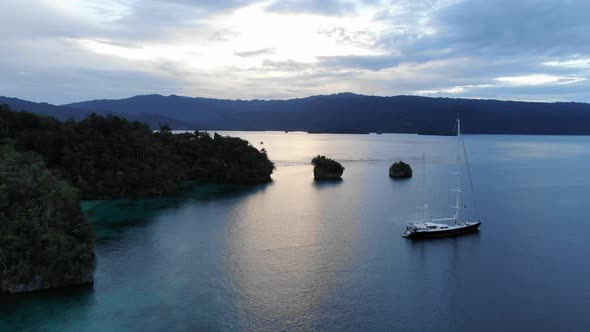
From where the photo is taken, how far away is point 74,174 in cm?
7750

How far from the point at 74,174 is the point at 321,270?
5698 centimetres

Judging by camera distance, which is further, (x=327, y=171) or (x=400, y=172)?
(x=400, y=172)

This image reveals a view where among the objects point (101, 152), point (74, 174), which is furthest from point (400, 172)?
point (74, 174)

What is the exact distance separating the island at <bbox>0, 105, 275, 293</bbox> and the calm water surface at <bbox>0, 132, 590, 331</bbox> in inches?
113

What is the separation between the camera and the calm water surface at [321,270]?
106 ft

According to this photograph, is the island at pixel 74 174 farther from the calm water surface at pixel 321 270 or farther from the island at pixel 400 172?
the island at pixel 400 172

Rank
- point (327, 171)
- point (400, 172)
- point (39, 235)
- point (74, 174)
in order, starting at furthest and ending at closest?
point (400, 172) < point (327, 171) < point (74, 174) < point (39, 235)

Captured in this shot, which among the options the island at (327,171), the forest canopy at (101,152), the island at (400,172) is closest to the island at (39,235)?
the forest canopy at (101,152)

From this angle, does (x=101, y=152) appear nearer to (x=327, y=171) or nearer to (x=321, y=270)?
(x=327, y=171)

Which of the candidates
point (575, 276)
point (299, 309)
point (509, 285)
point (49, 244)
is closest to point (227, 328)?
point (299, 309)

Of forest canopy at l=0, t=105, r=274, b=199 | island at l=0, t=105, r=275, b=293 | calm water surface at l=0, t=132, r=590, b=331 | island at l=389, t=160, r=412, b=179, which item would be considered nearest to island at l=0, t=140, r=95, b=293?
island at l=0, t=105, r=275, b=293

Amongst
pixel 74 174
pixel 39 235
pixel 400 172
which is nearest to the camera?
pixel 39 235

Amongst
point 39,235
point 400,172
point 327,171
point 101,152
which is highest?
point 101,152

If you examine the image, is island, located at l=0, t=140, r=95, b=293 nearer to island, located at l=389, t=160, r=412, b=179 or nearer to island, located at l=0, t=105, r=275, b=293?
island, located at l=0, t=105, r=275, b=293
